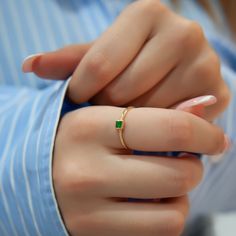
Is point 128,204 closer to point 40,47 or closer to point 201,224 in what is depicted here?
point 201,224

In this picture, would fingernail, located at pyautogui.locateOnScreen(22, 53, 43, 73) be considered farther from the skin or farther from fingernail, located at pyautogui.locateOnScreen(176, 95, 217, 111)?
fingernail, located at pyautogui.locateOnScreen(176, 95, 217, 111)

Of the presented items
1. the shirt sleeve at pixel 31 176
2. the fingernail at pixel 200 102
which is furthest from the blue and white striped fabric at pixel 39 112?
the fingernail at pixel 200 102

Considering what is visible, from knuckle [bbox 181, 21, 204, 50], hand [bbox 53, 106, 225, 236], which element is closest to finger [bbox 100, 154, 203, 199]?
hand [bbox 53, 106, 225, 236]

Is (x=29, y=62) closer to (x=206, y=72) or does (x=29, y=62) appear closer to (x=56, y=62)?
(x=56, y=62)

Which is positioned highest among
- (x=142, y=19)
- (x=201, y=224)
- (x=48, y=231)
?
(x=142, y=19)

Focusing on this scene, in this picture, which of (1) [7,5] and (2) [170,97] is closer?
(2) [170,97]

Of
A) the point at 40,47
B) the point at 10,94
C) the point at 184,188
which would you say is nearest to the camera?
the point at 184,188

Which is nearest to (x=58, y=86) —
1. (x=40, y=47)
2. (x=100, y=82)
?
(x=100, y=82)
